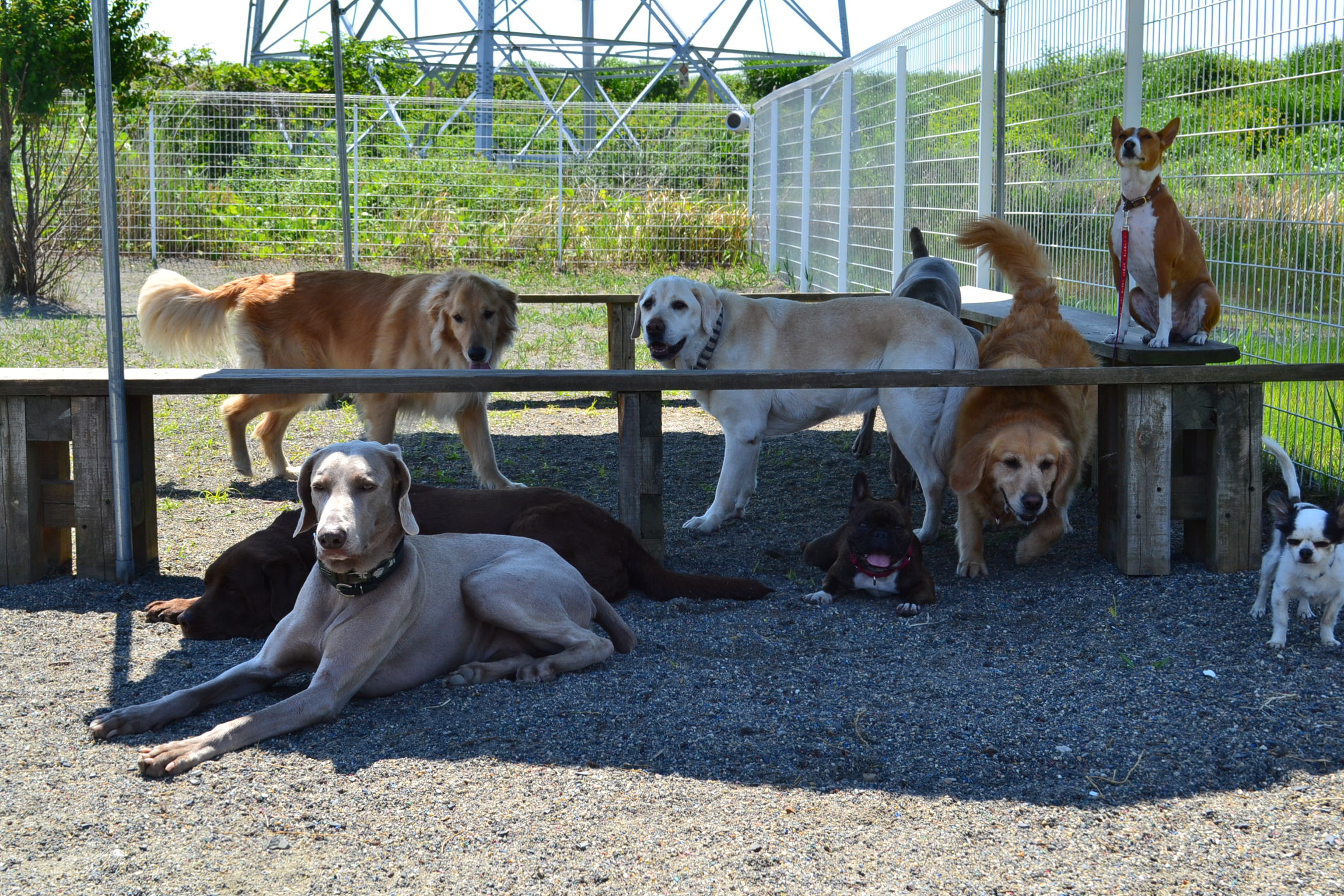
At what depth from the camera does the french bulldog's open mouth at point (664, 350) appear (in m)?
6.05

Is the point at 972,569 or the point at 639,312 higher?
the point at 639,312

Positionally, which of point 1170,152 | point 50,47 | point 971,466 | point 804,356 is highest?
point 50,47

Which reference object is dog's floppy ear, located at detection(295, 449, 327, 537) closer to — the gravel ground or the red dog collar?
the gravel ground

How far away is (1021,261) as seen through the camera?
19.7ft

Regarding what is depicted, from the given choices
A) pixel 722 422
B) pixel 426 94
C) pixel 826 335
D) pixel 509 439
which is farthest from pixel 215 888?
pixel 426 94

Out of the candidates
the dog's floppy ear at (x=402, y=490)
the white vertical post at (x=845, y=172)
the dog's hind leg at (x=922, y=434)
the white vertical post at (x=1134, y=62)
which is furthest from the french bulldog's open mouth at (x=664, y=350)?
the white vertical post at (x=845, y=172)

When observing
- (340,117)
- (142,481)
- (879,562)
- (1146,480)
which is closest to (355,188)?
(340,117)

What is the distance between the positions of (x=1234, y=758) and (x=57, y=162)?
1602cm

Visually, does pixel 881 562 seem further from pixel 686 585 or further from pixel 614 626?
pixel 614 626

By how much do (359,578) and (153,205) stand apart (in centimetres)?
1605

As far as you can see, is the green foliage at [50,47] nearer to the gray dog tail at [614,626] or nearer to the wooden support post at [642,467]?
the wooden support post at [642,467]

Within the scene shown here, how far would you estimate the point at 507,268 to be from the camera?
62.4ft

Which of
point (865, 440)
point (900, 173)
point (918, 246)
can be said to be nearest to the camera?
point (865, 440)

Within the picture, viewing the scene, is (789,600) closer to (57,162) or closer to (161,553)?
(161,553)
